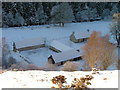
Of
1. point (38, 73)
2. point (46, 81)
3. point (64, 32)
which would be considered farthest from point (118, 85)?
point (64, 32)

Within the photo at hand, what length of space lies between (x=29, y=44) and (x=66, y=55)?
5.02 m

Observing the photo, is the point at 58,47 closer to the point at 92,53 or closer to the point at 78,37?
the point at 78,37

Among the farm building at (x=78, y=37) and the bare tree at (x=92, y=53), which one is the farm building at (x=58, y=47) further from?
the bare tree at (x=92, y=53)

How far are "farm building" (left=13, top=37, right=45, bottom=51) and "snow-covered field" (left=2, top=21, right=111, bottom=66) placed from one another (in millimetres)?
523

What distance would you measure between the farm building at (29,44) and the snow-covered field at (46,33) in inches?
20.6

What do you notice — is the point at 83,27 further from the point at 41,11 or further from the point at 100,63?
the point at 100,63

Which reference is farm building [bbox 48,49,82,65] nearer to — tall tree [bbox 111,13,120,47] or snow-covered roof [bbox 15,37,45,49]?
snow-covered roof [bbox 15,37,45,49]

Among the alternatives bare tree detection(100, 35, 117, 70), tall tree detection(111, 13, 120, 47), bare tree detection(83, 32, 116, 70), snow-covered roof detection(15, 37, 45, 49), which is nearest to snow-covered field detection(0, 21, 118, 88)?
snow-covered roof detection(15, 37, 45, 49)

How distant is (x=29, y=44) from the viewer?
2316 centimetres

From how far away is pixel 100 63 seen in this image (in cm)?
1434

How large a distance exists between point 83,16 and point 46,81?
92.8 feet

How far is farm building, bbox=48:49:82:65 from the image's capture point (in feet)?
61.9

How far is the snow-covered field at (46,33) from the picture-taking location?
22.3 metres

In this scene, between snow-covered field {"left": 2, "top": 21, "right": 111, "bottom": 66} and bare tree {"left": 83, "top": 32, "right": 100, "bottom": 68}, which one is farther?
snow-covered field {"left": 2, "top": 21, "right": 111, "bottom": 66}
